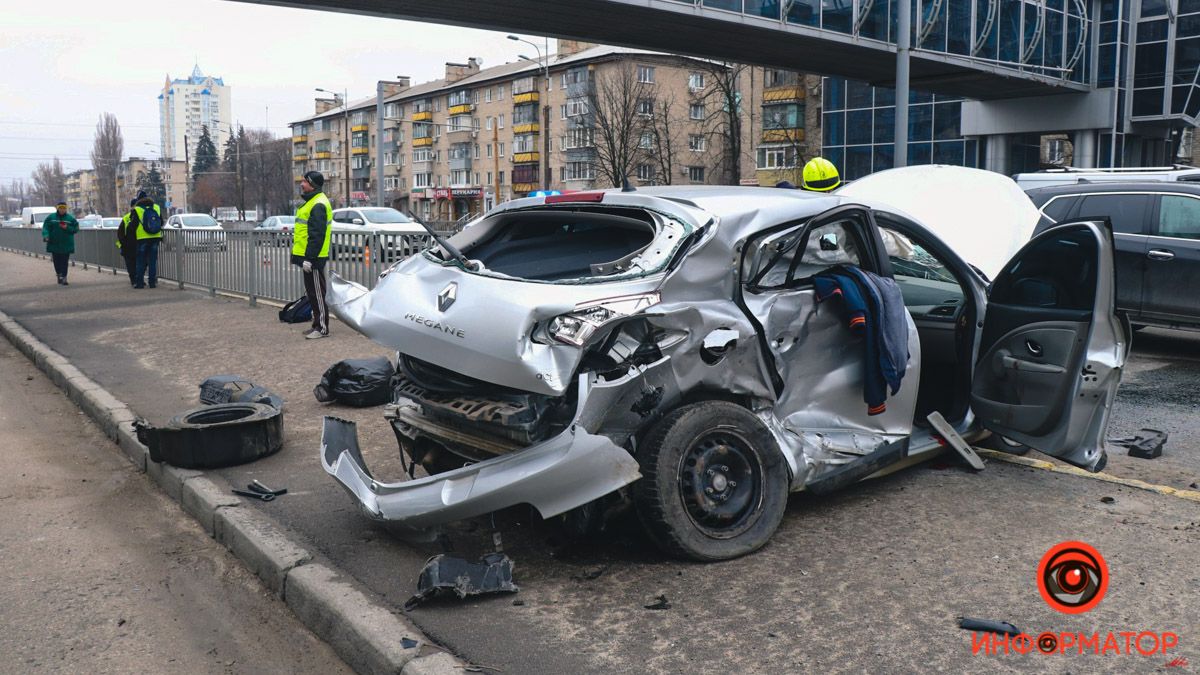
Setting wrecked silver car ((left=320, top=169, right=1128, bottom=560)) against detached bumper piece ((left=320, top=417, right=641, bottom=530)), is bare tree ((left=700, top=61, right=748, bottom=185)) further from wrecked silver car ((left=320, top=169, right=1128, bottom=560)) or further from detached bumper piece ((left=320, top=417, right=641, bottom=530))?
detached bumper piece ((left=320, top=417, right=641, bottom=530))

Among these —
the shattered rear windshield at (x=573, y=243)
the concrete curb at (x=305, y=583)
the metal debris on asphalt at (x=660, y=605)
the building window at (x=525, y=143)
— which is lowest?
the concrete curb at (x=305, y=583)

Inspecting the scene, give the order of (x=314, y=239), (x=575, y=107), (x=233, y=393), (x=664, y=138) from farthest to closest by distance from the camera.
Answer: (x=575, y=107) < (x=664, y=138) < (x=314, y=239) < (x=233, y=393)

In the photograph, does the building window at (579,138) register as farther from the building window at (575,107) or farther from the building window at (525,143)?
the building window at (525,143)

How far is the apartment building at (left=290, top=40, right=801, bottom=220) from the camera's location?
209 feet

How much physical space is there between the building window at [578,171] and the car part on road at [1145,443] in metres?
67.8

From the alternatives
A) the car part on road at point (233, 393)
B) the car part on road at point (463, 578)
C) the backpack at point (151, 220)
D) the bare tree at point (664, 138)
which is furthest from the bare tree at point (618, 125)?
the car part on road at point (463, 578)

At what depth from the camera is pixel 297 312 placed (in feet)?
Result: 40.4

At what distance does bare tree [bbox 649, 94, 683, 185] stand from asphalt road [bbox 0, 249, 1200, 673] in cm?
5194

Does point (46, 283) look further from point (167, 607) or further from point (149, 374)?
point (167, 607)

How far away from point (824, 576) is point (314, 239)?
27.8 ft

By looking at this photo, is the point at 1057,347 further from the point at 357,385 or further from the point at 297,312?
the point at 297,312

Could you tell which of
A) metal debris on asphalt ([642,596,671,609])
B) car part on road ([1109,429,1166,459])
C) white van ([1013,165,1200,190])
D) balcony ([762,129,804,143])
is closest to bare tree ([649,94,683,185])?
balcony ([762,129,804,143])

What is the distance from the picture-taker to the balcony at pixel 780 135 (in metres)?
65.4

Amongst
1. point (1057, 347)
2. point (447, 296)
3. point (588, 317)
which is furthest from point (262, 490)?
point (1057, 347)
